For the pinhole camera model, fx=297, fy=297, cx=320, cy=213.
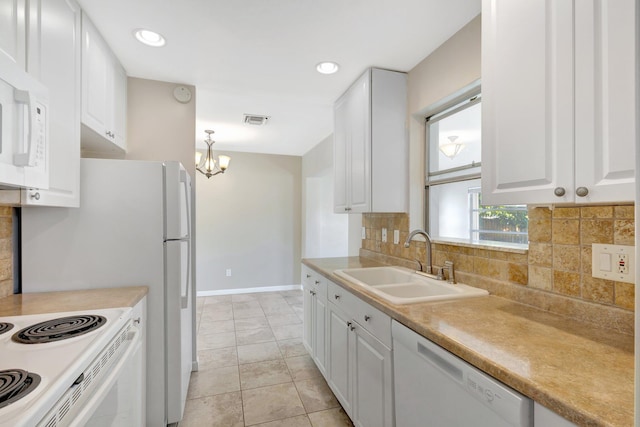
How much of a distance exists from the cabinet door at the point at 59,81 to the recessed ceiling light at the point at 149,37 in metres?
0.29

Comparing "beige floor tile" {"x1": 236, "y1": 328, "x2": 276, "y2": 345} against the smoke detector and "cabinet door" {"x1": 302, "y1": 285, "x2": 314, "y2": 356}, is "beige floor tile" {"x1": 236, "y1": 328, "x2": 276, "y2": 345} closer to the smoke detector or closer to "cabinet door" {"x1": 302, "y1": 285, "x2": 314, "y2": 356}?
"cabinet door" {"x1": 302, "y1": 285, "x2": 314, "y2": 356}

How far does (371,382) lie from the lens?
153cm

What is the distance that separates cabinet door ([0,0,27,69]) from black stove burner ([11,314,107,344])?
1.01m

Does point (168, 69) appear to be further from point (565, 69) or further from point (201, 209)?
point (201, 209)

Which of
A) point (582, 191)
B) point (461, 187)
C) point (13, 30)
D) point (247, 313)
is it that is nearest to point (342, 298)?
point (461, 187)

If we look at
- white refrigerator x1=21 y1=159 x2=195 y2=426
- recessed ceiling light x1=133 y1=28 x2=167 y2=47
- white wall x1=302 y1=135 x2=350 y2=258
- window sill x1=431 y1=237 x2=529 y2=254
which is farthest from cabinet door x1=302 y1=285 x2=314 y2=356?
white wall x1=302 y1=135 x2=350 y2=258

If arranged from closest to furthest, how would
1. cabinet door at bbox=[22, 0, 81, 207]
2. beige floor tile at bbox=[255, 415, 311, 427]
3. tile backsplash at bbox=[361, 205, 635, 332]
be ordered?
tile backsplash at bbox=[361, 205, 635, 332] < cabinet door at bbox=[22, 0, 81, 207] < beige floor tile at bbox=[255, 415, 311, 427]

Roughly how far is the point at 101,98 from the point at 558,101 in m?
2.36

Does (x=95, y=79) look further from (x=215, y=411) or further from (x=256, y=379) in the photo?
(x=256, y=379)

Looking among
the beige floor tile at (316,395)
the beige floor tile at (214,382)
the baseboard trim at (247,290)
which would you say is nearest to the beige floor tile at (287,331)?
the beige floor tile at (214,382)

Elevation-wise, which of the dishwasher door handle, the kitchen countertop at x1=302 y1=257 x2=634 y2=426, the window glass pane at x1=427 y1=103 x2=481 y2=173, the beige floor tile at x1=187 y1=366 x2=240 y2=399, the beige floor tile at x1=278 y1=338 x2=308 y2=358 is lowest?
the beige floor tile at x1=187 y1=366 x2=240 y2=399

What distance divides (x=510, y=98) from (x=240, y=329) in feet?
11.1

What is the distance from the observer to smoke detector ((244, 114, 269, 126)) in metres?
3.24

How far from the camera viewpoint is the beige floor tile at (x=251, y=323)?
139 inches
